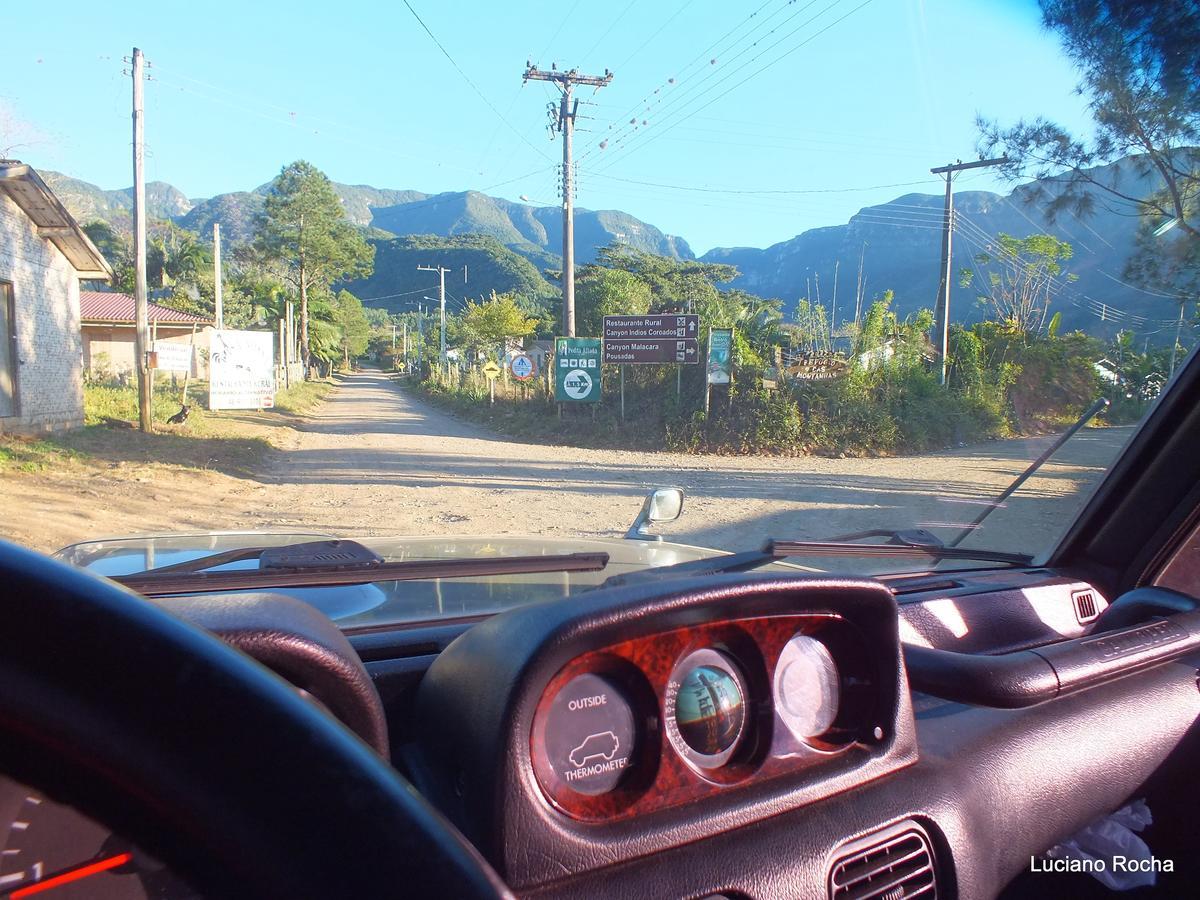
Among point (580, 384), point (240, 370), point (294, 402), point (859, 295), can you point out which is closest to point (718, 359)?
point (859, 295)

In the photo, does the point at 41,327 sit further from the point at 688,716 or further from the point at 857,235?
the point at 688,716

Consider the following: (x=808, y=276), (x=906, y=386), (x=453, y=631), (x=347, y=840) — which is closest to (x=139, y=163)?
(x=808, y=276)

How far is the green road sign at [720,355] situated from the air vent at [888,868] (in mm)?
18335

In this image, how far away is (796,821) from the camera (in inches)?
66.4

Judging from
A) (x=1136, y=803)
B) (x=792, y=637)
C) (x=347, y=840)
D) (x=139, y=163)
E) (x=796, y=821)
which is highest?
(x=139, y=163)

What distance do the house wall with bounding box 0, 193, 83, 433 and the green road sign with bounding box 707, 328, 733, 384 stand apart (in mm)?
12974

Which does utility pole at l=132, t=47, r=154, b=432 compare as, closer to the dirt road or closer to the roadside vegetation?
the dirt road

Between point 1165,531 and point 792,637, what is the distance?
6.60 feet

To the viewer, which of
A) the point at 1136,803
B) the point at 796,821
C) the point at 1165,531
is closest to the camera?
the point at 796,821

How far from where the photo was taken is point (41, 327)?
53.2 ft

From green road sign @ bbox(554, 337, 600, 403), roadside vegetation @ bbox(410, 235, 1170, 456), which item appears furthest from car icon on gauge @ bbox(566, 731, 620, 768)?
green road sign @ bbox(554, 337, 600, 403)

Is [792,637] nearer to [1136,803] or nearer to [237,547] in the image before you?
[1136,803]

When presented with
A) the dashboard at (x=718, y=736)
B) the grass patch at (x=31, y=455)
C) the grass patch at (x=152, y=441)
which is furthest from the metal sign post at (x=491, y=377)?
the dashboard at (x=718, y=736)

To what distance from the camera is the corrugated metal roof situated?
554 inches
